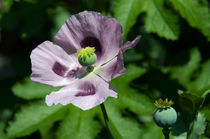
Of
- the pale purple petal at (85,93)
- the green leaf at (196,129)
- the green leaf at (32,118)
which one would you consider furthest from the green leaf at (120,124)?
the green leaf at (196,129)

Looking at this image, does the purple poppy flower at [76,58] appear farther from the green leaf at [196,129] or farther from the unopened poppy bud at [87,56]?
the green leaf at [196,129]

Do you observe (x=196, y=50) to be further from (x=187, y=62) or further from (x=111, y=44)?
(x=111, y=44)

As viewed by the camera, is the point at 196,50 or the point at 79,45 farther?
the point at 196,50

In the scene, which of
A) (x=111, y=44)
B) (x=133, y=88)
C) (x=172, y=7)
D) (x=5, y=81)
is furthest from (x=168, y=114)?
(x=5, y=81)

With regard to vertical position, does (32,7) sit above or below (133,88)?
above

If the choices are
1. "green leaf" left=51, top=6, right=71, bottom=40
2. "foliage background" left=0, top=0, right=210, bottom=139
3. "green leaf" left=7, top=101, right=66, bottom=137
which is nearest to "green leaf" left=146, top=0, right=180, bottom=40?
"foliage background" left=0, top=0, right=210, bottom=139

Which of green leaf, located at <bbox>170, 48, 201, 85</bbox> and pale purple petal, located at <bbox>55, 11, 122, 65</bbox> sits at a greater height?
pale purple petal, located at <bbox>55, 11, 122, 65</bbox>

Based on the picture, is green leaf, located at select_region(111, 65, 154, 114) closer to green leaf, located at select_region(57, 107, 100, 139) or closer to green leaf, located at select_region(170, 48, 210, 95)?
green leaf, located at select_region(57, 107, 100, 139)
